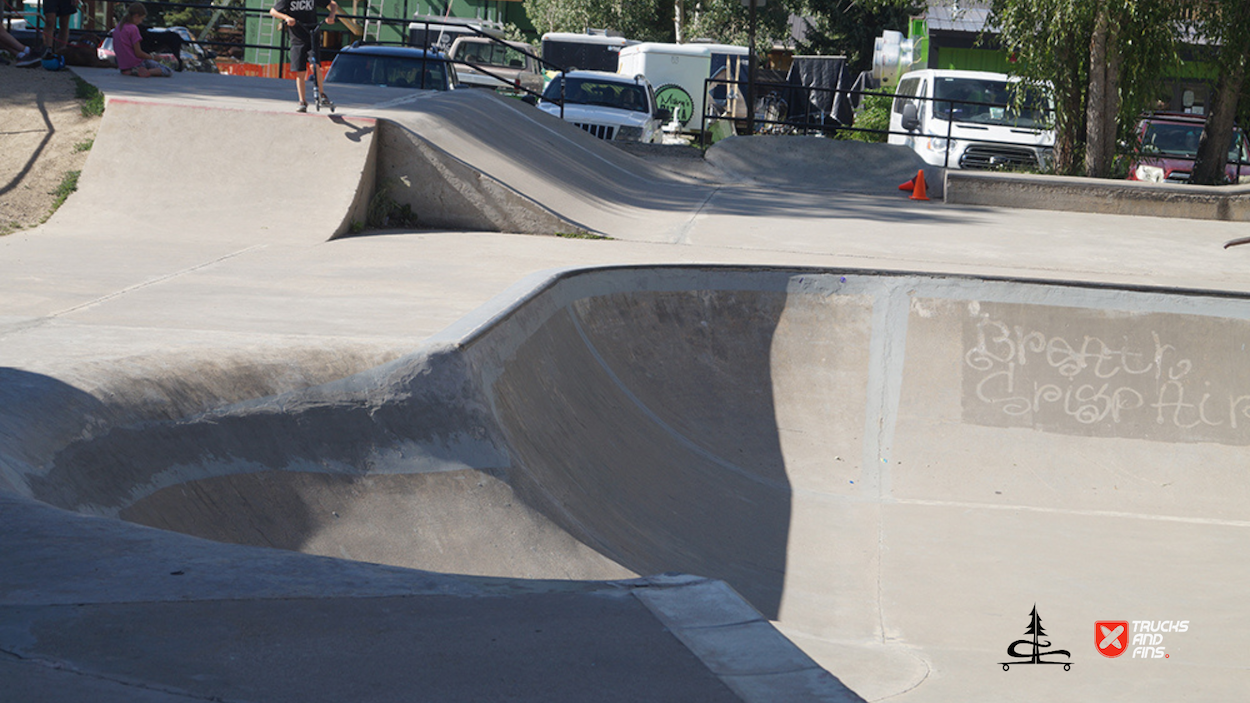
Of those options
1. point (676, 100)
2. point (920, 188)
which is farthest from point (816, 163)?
point (676, 100)

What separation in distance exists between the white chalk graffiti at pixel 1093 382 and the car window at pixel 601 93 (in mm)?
12601

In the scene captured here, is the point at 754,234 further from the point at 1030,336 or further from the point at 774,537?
the point at 774,537

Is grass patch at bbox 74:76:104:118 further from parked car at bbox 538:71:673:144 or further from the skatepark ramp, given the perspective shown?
parked car at bbox 538:71:673:144

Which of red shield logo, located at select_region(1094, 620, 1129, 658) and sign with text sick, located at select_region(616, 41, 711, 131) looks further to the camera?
sign with text sick, located at select_region(616, 41, 711, 131)

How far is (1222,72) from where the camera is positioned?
1560cm

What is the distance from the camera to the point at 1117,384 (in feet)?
23.6

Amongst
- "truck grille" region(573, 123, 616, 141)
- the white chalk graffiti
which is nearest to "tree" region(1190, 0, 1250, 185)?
"truck grille" region(573, 123, 616, 141)

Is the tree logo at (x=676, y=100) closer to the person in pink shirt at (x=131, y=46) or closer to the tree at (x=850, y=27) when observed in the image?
the tree at (x=850, y=27)

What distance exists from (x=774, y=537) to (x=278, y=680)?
13.5 ft

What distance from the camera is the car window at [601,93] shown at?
18938mm

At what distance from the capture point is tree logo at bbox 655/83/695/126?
81.9ft

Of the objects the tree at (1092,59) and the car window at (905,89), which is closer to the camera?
the tree at (1092,59)

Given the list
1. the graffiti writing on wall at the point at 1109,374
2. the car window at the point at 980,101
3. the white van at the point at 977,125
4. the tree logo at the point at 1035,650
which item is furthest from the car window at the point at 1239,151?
the tree logo at the point at 1035,650

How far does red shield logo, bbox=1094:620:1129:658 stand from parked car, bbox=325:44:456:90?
14030 millimetres
